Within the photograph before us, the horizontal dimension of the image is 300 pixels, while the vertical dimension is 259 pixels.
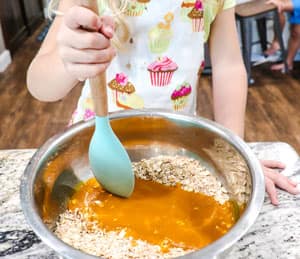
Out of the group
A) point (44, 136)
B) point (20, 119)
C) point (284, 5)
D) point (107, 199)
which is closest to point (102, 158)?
point (107, 199)

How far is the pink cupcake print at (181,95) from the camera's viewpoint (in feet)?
3.07

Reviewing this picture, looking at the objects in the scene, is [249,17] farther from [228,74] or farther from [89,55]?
[89,55]

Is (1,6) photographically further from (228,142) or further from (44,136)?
(228,142)

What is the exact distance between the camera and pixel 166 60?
91cm

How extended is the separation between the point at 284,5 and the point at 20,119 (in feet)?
6.79

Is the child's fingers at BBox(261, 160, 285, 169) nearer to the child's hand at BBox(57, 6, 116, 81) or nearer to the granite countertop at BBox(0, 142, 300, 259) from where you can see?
the granite countertop at BBox(0, 142, 300, 259)

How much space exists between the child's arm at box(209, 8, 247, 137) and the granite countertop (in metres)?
0.18

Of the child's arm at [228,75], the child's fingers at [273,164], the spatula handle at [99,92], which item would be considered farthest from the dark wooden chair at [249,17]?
the spatula handle at [99,92]

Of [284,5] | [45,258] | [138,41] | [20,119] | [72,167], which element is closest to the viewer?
[45,258]

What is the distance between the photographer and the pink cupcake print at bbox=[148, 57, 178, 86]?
90cm

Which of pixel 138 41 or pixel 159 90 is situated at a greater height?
pixel 138 41

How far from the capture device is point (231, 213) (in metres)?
0.66

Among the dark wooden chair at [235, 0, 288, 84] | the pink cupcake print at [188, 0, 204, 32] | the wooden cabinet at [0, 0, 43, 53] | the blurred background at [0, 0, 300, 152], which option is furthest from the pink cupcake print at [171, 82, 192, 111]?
the wooden cabinet at [0, 0, 43, 53]

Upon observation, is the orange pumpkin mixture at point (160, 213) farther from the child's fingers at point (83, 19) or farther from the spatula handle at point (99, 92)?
the child's fingers at point (83, 19)
